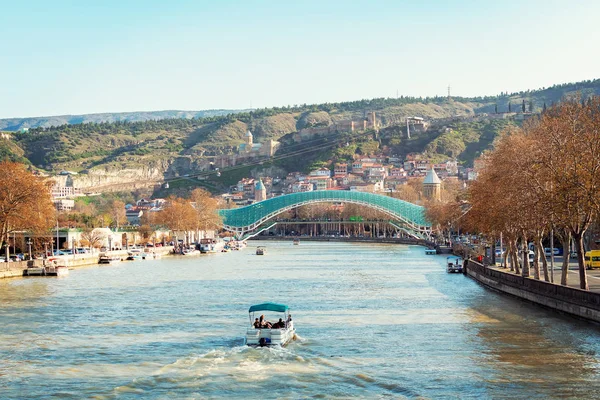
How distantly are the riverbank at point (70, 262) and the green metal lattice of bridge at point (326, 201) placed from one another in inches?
1363

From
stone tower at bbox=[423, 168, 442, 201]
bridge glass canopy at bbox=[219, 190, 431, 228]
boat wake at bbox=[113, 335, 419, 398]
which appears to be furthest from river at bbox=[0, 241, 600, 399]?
stone tower at bbox=[423, 168, 442, 201]

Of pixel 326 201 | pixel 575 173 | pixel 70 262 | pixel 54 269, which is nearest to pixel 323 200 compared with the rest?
pixel 326 201

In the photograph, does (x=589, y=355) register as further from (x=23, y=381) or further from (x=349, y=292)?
(x=349, y=292)

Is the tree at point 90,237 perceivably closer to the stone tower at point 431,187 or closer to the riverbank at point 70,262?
the riverbank at point 70,262

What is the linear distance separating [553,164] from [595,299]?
19.7 feet

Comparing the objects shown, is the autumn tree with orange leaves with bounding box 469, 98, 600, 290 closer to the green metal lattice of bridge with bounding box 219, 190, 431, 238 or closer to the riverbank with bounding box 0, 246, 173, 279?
the riverbank with bounding box 0, 246, 173, 279

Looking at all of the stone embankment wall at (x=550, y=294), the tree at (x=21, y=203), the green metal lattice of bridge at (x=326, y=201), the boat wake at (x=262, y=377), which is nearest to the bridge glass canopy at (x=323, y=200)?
the green metal lattice of bridge at (x=326, y=201)

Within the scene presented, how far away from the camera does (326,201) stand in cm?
12025

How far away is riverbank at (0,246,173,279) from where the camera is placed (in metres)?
50.2

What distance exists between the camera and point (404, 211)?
382 ft

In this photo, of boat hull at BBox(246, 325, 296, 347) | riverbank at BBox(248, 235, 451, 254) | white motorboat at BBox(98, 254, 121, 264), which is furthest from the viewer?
riverbank at BBox(248, 235, 451, 254)

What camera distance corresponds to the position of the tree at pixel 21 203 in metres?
51.2

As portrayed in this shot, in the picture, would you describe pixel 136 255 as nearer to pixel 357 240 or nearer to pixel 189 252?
pixel 189 252

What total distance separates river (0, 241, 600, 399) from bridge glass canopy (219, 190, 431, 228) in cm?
7232
